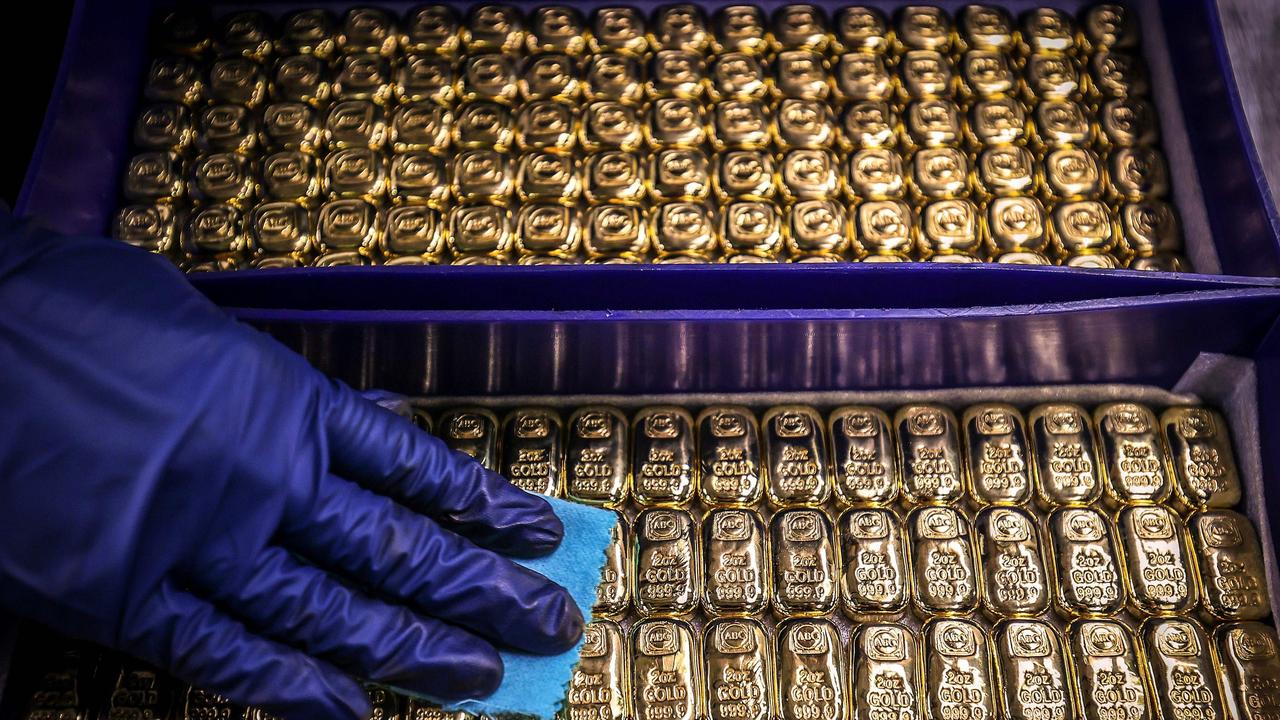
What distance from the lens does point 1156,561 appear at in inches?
71.4

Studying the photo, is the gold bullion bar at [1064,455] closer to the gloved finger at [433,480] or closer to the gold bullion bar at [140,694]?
the gloved finger at [433,480]

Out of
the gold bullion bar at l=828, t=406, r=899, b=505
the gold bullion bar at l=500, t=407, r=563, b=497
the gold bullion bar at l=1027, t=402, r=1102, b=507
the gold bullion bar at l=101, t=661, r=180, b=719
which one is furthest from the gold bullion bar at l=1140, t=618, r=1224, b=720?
the gold bullion bar at l=101, t=661, r=180, b=719

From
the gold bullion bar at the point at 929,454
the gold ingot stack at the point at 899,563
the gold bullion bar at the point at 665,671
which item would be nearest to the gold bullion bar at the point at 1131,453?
the gold ingot stack at the point at 899,563

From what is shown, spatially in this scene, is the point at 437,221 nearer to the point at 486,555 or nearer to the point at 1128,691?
the point at 486,555

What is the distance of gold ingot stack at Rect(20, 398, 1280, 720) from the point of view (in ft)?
5.64

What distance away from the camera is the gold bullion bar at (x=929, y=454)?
6.15 ft

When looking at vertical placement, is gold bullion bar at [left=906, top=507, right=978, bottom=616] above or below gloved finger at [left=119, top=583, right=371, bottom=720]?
above

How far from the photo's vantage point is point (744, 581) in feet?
5.87

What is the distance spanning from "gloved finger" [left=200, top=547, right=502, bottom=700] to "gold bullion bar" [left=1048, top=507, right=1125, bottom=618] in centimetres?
113

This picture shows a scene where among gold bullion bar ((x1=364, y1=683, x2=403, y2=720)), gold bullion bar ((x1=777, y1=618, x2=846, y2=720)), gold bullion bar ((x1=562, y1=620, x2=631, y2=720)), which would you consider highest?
gold bullion bar ((x1=777, y1=618, x2=846, y2=720))

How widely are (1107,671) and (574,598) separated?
1.02 metres

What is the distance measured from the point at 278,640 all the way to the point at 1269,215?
2.06 meters

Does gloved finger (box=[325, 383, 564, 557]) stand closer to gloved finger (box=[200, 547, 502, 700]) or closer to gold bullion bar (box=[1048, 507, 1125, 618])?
gloved finger (box=[200, 547, 502, 700])

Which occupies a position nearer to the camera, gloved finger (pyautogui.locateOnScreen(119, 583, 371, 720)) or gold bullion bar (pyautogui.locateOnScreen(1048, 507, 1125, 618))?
gloved finger (pyautogui.locateOnScreen(119, 583, 371, 720))
